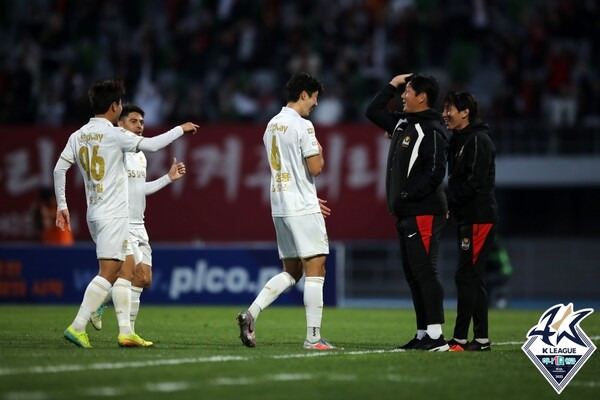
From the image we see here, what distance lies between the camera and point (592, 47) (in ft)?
82.8

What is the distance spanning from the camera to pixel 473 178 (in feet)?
34.6

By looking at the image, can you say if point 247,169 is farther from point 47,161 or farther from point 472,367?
point 472,367

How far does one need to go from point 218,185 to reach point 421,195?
1325 cm

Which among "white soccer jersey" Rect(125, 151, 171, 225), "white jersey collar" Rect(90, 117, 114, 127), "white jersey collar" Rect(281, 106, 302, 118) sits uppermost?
"white jersey collar" Rect(281, 106, 302, 118)

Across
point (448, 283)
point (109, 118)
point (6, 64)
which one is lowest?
point (448, 283)

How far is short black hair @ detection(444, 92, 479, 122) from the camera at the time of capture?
10773 millimetres

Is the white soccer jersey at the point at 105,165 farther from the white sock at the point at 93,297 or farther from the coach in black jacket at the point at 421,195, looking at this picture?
the coach in black jacket at the point at 421,195

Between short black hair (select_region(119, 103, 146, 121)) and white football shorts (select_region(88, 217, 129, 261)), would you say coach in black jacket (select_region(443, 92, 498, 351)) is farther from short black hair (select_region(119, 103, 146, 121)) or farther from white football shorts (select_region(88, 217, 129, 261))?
short black hair (select_region(119, 103, 146, 121))

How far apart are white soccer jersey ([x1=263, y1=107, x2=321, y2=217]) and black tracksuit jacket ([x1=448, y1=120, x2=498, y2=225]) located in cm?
128

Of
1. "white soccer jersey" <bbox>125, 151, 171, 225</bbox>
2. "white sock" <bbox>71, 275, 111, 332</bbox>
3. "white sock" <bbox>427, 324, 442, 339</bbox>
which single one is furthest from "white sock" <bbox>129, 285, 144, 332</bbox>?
"white sock" <bbox>427, 324, 442, 339</bbox>

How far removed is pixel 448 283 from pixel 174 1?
927cm

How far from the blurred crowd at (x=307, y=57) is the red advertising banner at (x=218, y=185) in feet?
3.50

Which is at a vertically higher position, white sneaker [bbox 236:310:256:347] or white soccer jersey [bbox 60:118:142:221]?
white soccer jersey [bbox 60:118:142:221]

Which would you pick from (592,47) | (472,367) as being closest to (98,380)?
(472,367)
